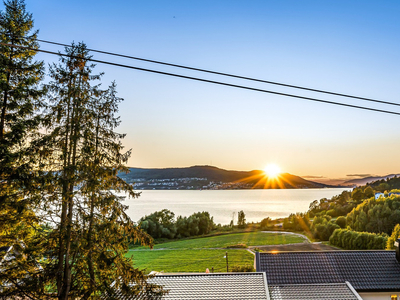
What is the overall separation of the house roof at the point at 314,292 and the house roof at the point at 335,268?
86 centimetres

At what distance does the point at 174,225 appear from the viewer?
5722 cm

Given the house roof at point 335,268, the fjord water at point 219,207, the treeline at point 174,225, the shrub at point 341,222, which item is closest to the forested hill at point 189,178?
the fjord water at point 219,207

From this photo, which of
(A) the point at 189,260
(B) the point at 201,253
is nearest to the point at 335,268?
(A) the point at 189,260

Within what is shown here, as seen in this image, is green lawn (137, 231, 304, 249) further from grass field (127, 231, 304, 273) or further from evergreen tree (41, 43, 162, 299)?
evergreen tree (41, 43, 162, 299)

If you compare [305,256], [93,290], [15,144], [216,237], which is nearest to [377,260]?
[305,256]

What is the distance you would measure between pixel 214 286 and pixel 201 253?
1267 inches

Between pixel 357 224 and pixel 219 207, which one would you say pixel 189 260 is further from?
pixel 219 207

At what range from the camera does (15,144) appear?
9367mm

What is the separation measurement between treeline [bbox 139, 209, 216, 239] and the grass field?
3458mm

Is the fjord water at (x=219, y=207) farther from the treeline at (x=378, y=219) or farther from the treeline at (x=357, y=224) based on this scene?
the treeline at (x=378, y=219)

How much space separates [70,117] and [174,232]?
4991cm

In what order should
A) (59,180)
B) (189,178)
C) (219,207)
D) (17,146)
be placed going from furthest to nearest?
(189,178), (219,207), (17,146), (59,180)

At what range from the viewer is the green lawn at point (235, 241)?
48344 millimetres

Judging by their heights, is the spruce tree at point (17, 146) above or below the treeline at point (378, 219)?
above
